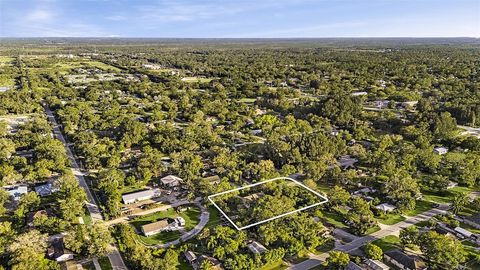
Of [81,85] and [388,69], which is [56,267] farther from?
[388,69]

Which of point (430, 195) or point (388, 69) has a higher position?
point (388, 69)

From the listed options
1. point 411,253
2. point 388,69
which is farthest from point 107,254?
point 388,69

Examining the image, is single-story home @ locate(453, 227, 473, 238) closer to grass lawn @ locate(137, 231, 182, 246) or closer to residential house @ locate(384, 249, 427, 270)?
residential house @ locate(384, 249, 427, 270)

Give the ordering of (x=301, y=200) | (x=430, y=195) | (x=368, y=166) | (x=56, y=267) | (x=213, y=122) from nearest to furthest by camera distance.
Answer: (x=56, y=267) → (x=301, y=200) → (x=430, y=195) → (x=368, y=166) → (x=213, y=122)

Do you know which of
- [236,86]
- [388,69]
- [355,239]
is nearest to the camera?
[355,239]

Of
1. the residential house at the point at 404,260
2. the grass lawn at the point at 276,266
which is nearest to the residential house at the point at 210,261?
the grass lawn at the point at 276,266

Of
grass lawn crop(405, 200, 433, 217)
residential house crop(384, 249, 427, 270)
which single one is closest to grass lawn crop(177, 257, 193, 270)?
residential house crop(384, 249, 427, 270)

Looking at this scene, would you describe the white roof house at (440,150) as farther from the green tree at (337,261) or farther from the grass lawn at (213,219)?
the grass lawn at (213,219)
